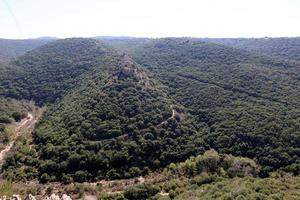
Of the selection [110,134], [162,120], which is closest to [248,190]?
[110,134]

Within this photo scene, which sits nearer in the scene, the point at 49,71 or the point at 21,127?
the point at 21,127

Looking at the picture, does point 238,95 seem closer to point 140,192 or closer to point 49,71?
point 140,192

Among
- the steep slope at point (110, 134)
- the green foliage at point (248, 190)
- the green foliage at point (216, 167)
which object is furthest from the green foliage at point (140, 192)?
the steep slope at point (110, 134)

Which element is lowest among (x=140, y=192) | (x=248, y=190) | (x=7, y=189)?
(x=140, y=192)

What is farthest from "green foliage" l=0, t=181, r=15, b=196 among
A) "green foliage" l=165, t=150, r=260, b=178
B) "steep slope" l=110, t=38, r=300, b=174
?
"steep slope" l=110, t=38, r=300, b=174

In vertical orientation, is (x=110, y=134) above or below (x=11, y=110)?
above

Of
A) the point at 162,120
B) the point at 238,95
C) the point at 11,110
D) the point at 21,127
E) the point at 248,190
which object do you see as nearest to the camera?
the point at 248,190

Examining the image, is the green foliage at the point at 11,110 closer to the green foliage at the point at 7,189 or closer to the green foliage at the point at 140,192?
the green foliage at the point at 7,189
